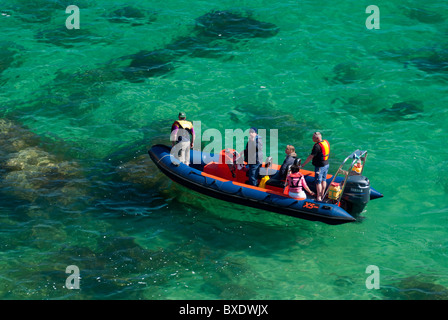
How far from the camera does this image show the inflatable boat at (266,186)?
467 inches

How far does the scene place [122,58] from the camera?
832 inches

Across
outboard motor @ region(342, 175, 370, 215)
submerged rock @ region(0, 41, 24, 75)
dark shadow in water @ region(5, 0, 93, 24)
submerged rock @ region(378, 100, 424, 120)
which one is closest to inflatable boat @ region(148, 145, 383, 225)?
outboard motor @ region(342, 175, 370, 215)

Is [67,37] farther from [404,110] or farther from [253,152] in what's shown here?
[404,110]

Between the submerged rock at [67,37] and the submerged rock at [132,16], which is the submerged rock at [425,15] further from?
the submerged rock at [67,37]

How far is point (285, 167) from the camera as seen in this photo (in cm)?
1248

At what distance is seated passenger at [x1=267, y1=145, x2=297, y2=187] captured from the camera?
12.3 meters

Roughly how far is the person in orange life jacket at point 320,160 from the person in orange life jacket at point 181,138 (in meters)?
3.51

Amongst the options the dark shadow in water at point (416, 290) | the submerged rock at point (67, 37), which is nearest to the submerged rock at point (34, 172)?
the submerged rock at point (67, 37)

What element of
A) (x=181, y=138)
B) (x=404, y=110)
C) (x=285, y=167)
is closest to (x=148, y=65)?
(x=181, y=138)

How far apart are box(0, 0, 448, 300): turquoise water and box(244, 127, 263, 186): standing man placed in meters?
1.22

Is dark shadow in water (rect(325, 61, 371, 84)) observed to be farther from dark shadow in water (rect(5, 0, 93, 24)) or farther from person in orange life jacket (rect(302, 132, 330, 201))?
dark shadow in water (rect(5, 0, 93, 24))

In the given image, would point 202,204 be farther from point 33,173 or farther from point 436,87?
point 436,87

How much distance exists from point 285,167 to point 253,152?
2.98ft

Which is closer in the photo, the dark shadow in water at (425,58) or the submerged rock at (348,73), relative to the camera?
the submerged rock at (348,73)
